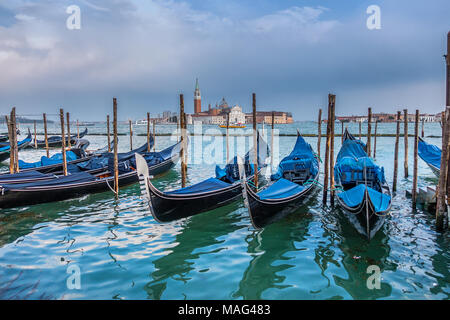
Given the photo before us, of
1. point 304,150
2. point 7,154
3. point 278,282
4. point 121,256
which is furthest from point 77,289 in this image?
point 7,154

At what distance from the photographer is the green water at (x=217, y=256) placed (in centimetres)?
318

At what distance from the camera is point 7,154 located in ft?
43.9

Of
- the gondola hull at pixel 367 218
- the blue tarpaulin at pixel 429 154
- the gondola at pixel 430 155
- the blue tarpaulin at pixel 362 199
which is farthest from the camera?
the blue tarpaulin at pixel 429 154

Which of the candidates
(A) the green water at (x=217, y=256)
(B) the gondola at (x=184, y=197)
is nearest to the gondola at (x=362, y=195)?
(A) the green water at (x=217, y=256)

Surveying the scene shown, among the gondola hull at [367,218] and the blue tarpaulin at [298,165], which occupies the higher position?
the blue tarpaulin at [298,165]

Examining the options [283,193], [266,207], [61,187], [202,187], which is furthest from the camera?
[61,187]

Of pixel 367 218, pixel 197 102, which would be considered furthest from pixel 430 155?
pixel 197 102

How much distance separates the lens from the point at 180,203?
197 inches

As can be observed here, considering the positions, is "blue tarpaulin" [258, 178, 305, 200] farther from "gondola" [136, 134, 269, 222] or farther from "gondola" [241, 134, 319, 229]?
"gondola" [136, 134, 269, 222]

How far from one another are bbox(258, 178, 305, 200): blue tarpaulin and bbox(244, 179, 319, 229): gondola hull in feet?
0.33

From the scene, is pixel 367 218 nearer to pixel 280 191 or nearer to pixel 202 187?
pixel 280 191

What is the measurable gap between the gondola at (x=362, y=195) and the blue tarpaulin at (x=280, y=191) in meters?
0.74

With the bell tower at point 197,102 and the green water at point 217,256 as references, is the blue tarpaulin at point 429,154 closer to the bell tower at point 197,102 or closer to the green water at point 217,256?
the green water at point 217,256

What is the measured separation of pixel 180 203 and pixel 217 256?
50.7 inches
